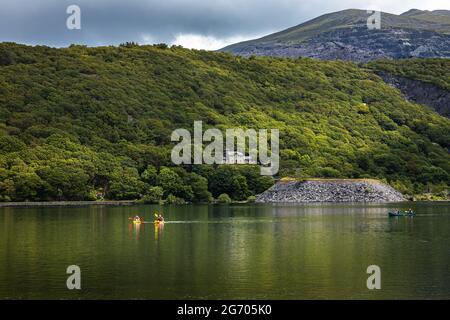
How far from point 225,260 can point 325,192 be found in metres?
118

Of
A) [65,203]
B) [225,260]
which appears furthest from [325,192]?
[225,260]

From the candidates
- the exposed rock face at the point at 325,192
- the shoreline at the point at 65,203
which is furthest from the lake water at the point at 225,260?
the exposed rock face at the point at 325,192

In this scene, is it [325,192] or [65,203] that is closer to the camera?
[65,203]

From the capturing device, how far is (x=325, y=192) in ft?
555

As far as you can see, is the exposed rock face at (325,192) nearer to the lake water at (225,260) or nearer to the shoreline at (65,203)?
the shoreline at (65,203)

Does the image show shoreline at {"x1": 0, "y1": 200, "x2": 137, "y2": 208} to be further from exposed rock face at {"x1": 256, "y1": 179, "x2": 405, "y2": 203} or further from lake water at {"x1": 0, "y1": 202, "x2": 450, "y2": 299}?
lake water at {"x1": 0, "y1": 202, "x2": 450, "y2": 299}

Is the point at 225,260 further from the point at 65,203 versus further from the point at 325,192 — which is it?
the point at 325,192

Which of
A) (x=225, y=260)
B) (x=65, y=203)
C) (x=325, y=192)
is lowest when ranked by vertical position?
(x=65, y=203)

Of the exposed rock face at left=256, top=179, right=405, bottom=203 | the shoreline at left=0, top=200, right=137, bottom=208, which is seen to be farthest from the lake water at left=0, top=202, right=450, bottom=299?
the exposed rock face at left=256, top=179, right=405, bottom=203

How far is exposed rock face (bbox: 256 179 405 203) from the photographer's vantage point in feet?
553

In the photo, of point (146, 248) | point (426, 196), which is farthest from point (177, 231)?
point (426, 196)

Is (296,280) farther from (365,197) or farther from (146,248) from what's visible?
(365,197)

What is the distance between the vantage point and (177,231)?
78812mm
